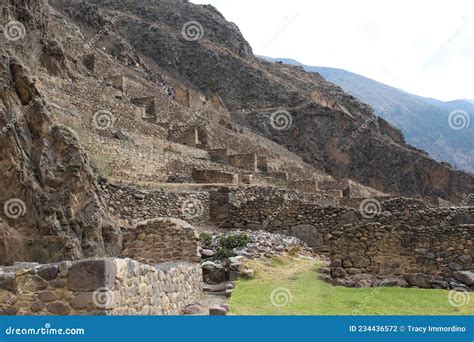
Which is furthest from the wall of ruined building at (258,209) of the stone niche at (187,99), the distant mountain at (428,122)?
the distant mountain at (428,122)

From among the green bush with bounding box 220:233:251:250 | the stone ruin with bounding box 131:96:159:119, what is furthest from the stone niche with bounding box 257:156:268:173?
the green bush with bounding box 220:233:251:250

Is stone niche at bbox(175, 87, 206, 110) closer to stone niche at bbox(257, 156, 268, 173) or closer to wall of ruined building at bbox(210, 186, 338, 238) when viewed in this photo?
stone niche at bbox(257, 156, 268, 173)

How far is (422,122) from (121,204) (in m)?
119

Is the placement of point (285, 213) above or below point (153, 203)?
below

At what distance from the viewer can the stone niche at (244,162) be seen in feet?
112

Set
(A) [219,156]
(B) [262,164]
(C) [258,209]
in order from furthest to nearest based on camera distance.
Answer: (B) [262,164], (A) [219,156], (C) [258,209]

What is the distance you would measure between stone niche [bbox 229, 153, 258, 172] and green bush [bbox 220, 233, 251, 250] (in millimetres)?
20595

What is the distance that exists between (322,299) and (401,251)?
2.74m

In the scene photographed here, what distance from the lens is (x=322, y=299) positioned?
8992 mm

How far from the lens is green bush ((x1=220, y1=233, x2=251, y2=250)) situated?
12.9m

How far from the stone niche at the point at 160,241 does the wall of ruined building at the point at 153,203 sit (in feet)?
16.2

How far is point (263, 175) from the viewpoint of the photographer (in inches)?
1329

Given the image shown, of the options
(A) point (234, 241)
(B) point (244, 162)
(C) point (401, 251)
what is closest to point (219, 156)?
(B) point (244, 162)

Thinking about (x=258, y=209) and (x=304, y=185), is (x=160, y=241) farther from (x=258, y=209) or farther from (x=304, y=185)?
(x=304, y=185)
